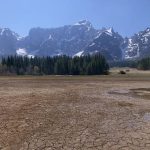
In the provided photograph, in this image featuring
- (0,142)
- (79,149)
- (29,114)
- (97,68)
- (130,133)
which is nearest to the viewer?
(79,149)

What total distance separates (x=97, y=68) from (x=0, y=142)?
6958 inches

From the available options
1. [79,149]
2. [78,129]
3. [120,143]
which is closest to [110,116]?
[78,129]

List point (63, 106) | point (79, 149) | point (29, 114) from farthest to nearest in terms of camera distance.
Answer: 1. point (63, 106)
2. point (29, 114)
3. point (79, 149)

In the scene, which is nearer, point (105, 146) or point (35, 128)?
point (105, 146)

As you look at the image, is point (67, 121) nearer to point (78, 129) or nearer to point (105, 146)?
point (78, 129)

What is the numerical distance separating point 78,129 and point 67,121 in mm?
2670

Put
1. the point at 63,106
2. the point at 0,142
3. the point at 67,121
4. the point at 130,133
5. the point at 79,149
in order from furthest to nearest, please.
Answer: the point at 63,106 → the point at 67,121 → the point at 130,133 → the point at 0,142 → the point at 79,149

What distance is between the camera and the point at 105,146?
18.4m

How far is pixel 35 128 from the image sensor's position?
2206 cm

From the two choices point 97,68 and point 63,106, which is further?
point 97,68

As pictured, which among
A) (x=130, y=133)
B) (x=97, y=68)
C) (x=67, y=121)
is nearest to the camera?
(x=130, y=133)

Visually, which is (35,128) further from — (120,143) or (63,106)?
(63,106)

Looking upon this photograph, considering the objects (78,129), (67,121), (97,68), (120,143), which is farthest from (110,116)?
(97,68)

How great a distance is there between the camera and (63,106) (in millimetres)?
32406
